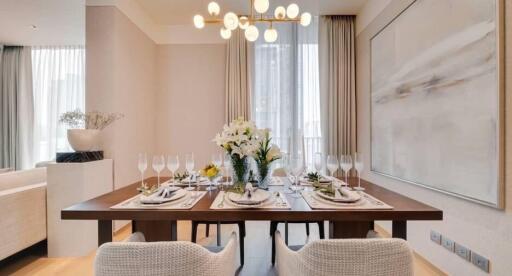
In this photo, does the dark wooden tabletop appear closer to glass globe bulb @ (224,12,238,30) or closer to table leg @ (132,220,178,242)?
table leg @ (132,220,178,242)

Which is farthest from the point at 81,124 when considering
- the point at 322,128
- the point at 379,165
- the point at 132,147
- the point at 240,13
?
the point at 379,165

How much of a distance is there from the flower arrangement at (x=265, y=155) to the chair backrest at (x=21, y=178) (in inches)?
94.0

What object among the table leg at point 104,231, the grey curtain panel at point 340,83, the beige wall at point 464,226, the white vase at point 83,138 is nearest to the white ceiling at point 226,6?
the grey curtain panel at point 340,83

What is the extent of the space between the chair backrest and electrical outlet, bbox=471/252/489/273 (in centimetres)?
378

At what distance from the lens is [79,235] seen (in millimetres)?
2523

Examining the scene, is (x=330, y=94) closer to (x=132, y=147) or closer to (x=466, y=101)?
(x=466, y=101)

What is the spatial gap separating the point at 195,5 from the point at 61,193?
108 inches

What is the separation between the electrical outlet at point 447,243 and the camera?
2033 mm

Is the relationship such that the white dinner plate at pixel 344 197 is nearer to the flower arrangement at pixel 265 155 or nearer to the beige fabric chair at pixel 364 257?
the flower arrangement at pixel 265 155

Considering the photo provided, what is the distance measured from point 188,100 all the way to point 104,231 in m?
3.03

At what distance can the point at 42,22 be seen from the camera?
156 inches

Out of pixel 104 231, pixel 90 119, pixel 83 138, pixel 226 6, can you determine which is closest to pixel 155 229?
pixel 104 231

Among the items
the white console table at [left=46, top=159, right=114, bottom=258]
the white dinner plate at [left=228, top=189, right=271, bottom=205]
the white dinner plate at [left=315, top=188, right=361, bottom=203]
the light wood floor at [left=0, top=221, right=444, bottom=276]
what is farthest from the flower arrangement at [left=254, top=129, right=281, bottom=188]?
the white console table at [left=46, top=159, right=114, bottom=258]

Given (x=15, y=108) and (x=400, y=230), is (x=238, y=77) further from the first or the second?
(x=15, y=108)
